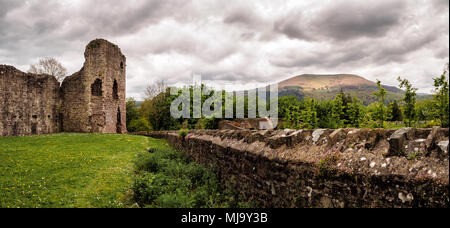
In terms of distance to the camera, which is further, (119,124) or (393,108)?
(119,124)

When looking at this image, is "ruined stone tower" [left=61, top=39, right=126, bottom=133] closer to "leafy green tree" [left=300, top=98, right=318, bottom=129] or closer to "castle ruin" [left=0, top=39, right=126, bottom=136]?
"castle ruin" [left=0, top=39, right=126, bottom=136]

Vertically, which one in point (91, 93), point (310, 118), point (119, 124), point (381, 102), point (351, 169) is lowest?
point (119, 124)

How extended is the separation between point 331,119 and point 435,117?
2574 millimetres

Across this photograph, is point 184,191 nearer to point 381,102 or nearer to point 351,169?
point 351,169

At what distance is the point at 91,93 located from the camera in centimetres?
2684

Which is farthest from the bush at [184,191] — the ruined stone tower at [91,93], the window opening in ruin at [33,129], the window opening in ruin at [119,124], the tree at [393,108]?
the window opening in ruin at [119,124]

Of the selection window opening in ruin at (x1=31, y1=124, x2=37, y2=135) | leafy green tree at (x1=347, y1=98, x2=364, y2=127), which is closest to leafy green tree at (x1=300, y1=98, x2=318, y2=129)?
leafy green tree at (x1=347, y1=98, x2=364, y2=127)

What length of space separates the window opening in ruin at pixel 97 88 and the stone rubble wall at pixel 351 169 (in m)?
26.9

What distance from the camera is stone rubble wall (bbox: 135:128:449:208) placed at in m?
1.95

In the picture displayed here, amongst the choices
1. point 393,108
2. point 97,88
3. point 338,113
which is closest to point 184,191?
point 338,113

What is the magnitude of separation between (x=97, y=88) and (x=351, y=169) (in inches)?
1158

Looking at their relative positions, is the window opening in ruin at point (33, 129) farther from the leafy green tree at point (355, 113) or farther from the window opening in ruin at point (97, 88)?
the leafy green tree at point (355, 113)
